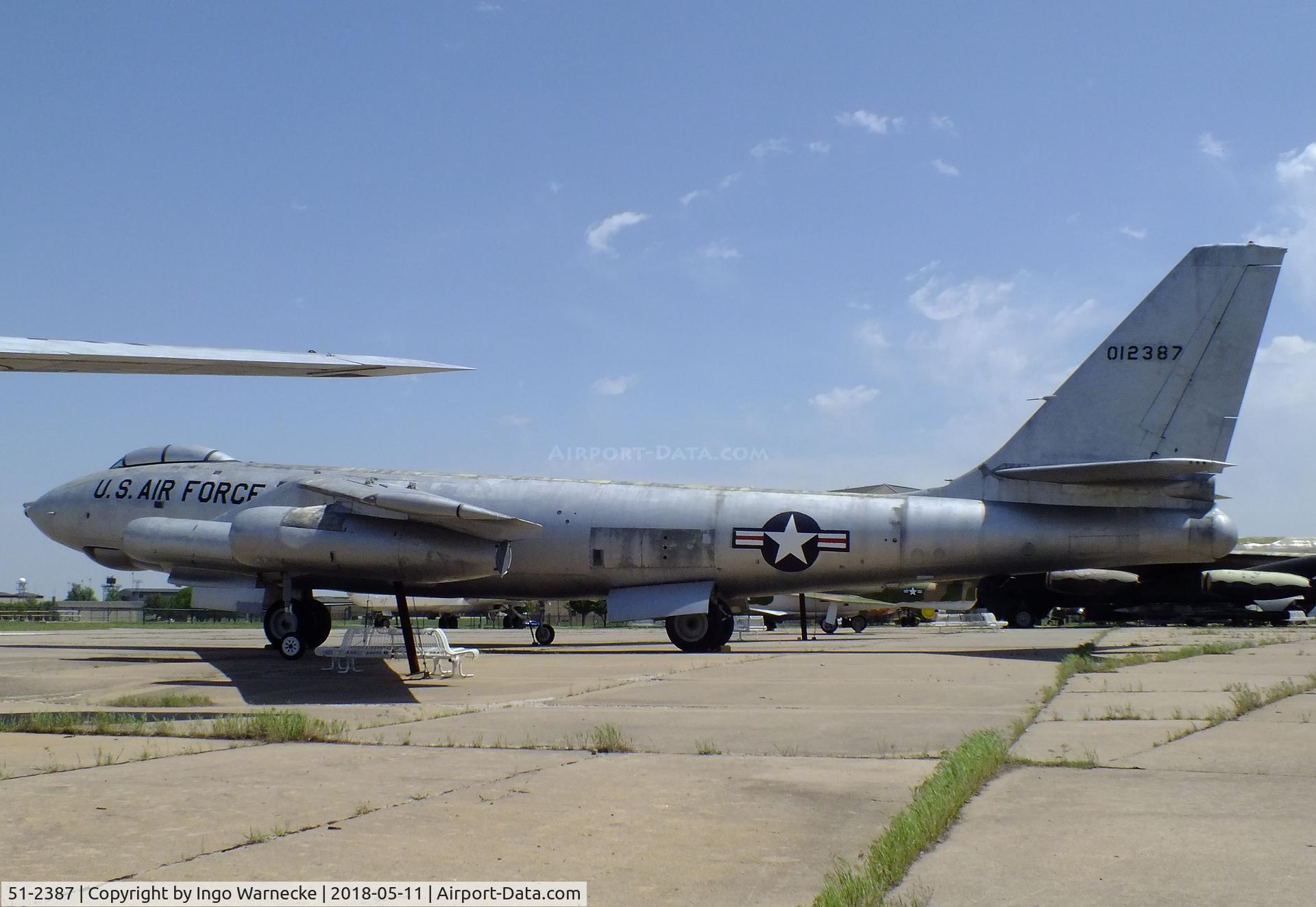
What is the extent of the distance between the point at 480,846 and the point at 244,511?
14.6 m

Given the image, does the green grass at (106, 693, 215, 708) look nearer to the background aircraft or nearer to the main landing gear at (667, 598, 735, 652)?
the main landing gear at (667, 598, 735, 652)

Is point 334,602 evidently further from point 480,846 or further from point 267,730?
point 480,846

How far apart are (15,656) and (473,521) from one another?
8274mm

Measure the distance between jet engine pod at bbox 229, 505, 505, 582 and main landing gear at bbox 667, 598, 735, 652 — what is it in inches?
185

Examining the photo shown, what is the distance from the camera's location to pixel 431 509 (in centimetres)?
1630

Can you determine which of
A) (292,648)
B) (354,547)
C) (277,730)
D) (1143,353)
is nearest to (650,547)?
(354,547)

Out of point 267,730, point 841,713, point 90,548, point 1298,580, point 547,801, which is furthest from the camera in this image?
point 1298,580

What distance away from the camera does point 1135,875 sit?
3.54 metres

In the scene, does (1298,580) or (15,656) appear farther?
(1298,580)

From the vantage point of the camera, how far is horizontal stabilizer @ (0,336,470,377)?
273 inches

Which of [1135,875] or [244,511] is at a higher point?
[244,511]

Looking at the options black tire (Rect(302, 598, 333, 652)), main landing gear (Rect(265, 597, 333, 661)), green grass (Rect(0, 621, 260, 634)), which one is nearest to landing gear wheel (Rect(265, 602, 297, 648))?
main landing gear (Rect(265, 597, 333, 661))

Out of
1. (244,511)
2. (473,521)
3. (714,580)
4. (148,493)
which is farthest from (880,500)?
(148,493)

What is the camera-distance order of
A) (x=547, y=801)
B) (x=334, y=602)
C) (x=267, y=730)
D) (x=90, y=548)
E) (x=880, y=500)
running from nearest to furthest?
(x=547, y=801), (x=267, y=730), (x=880, y=500), (x=90, y=548), (x=334, y=602)
